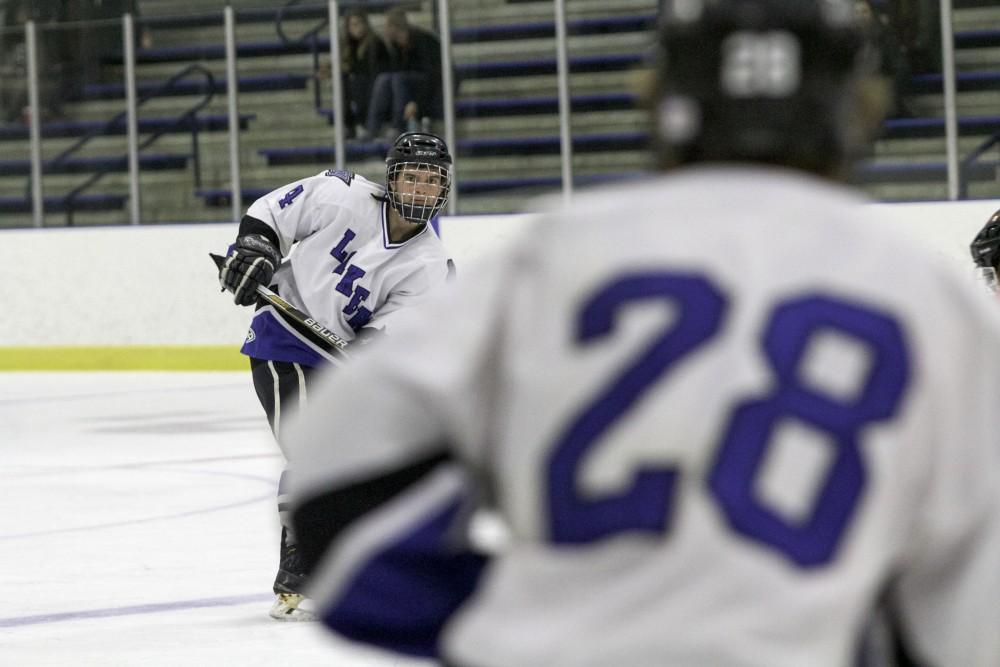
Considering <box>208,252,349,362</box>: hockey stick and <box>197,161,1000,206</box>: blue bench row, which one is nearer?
<box>208,252,349,362</box>: hockey stick

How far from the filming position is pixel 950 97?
10.2 meters

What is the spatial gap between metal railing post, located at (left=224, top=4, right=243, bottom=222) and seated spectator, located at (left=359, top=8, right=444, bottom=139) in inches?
41.9

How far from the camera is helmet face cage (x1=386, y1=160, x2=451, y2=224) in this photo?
4.25 meters

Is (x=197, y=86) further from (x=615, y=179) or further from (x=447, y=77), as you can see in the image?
(x=615, y=179)

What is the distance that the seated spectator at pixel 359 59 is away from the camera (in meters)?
11.4

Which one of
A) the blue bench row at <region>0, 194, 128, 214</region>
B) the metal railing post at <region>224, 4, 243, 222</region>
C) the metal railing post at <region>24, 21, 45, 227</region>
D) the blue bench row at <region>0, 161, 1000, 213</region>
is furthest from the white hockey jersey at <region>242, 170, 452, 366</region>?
the metal railing post at <region>24, 21, 45, 227</region>

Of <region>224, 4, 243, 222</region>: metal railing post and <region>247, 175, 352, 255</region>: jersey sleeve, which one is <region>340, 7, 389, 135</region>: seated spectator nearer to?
<region>224, 4, 243, 222</region>: metal railing post

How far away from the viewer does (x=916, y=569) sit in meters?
1.13

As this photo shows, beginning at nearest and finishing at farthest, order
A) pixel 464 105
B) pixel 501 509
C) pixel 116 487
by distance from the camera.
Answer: pixel 501 509, pixel 116 487, pixel 464 105

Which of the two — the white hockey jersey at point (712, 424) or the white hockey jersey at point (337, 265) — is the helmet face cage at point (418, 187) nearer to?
the white hockey jersey at point (337, 265)

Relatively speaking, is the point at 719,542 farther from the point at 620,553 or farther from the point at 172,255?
the point at 172,255

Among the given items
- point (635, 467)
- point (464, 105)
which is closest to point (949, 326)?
point (635, 467)

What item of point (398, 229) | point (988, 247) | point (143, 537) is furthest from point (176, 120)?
point (988, 247)

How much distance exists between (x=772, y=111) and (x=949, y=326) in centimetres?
16
